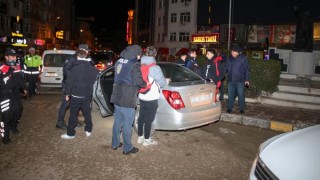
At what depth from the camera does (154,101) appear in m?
5.70

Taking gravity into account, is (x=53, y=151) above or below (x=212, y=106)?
below

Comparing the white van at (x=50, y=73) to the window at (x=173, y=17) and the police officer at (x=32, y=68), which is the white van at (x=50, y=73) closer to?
the police officer at (x=32, y=68)

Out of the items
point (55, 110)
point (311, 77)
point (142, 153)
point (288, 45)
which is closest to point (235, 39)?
point (288, 45)

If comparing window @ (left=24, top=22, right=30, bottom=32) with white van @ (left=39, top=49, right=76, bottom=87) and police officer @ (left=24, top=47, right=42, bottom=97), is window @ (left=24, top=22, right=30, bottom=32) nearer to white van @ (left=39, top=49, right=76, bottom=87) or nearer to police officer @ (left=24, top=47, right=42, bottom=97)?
white van @ (left=39, top=49, right=76, bottom=87)

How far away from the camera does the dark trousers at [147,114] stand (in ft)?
18.7

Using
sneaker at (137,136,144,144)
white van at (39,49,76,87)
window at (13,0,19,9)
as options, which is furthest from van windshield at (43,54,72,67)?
window at (13,0,19,9)

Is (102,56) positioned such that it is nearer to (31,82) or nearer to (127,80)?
(31,82)

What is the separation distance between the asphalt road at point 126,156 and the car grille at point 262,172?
1.60 m

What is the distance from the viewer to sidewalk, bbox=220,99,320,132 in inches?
300

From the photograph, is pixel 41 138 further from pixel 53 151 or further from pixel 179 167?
pixel 179 167

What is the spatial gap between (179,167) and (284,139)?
2032 millimetres

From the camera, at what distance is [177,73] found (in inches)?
275

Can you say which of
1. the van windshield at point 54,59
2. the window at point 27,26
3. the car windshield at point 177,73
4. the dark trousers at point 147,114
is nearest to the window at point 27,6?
the window at point 27,26

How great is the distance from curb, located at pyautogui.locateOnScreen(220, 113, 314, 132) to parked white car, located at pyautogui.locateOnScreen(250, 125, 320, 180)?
4.29m
